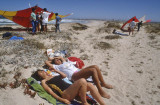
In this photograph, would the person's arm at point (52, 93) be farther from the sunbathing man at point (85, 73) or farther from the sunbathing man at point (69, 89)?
the sunbathing man at point (85, 73)

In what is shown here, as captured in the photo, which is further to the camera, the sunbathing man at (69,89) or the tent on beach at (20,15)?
the tent on beach at (20,15)

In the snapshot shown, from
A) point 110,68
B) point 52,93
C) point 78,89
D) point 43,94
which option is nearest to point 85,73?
point 78,89

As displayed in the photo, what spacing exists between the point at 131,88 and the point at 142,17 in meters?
17.4

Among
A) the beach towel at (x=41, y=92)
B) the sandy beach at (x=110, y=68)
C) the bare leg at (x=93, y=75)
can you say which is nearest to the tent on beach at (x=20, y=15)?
the sandy beach at (x=110, y=68)

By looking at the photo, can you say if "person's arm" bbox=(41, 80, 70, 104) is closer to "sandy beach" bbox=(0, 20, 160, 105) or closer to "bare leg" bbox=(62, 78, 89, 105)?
"bare leg" bbox=(62, 78, 89, 105)

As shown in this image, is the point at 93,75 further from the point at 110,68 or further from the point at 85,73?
the point at 110,68

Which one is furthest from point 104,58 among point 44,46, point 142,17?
point 142,17

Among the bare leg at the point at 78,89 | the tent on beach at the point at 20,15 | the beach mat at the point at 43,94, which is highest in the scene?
the tent on beach at the point at 20,15

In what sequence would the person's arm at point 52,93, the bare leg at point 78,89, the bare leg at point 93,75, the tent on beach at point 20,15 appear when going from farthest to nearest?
the tent on beach at point 20,15, the bare leg at point 93,75, the person's arm at point 52,93, the bare leg at point 78,89

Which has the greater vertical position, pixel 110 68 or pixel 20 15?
pixel 20 15

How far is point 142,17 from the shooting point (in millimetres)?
18469

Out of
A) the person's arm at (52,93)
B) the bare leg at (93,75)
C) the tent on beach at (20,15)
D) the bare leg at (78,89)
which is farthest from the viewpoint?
the tent on beach at (20,15)

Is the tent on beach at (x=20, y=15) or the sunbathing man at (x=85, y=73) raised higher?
the tent on beach at (x=20, y=15)

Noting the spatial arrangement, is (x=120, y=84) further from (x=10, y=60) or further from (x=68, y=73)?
(x=10, y=60)
